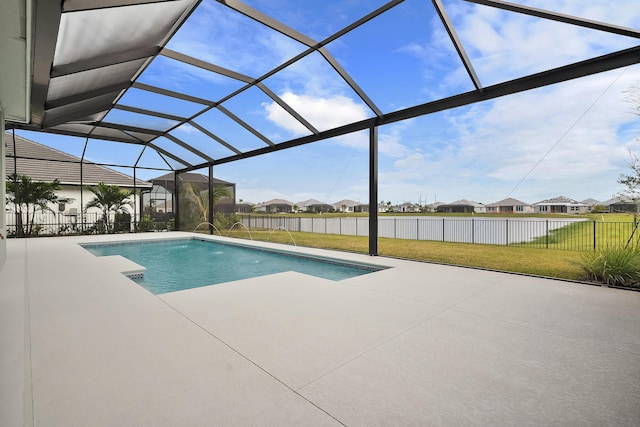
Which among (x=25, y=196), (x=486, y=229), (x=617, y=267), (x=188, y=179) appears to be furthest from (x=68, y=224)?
(x=617, y=267)

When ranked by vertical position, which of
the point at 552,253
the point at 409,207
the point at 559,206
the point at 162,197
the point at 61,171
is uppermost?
the point at 61,171

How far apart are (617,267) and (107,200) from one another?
15.3m

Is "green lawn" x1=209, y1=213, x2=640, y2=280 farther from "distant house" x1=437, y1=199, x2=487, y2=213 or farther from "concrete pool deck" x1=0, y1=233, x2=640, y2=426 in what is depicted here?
"distant house" x1=437, y1=199, x2=487, y2=213

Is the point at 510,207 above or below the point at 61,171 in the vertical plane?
below

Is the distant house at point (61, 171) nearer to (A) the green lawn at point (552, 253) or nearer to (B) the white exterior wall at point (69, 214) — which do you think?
(B) the white exterior wall at point (69, 214)

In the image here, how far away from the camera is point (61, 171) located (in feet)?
45.8

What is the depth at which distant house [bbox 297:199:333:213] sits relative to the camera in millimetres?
25272

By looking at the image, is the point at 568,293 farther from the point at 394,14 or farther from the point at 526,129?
the point at 526,129

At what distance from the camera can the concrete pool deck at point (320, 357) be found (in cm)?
165

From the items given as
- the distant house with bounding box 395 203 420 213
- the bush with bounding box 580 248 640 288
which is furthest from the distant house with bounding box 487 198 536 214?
the bush with bounding box 580 248 640 288

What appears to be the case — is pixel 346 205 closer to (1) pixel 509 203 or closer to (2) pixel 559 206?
(1) pixel 509 203

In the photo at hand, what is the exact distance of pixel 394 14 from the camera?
14.7 ft

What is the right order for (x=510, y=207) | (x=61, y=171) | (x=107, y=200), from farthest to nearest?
(x=510, y=207)
(x=61, y=171)
(x=107, y=200)

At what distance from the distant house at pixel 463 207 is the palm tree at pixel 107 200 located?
54.0 ft
